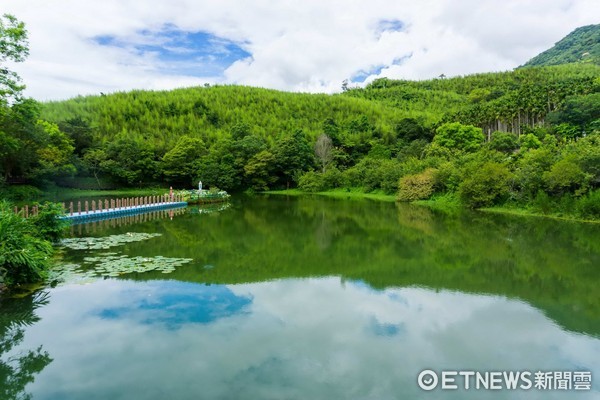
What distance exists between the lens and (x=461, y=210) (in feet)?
66.9

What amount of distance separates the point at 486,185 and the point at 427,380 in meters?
18.0

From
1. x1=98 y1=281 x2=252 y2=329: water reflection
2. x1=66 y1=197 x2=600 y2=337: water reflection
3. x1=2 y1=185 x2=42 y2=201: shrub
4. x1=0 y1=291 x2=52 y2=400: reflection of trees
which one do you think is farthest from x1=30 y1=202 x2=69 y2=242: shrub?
x1=2 y1=185 x2=42 y2=201: shrub

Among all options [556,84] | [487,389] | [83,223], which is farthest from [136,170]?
[556,84]

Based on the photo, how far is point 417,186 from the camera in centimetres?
2564

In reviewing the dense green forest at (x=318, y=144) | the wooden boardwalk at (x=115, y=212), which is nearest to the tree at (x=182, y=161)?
the dense green forest at (x=318, y=144)

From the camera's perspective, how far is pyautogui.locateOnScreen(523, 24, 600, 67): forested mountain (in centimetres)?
8112

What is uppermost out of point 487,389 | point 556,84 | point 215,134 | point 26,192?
point 556,84

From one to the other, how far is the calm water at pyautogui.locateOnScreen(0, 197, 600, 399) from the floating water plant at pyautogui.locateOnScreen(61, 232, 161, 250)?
24.3 inches

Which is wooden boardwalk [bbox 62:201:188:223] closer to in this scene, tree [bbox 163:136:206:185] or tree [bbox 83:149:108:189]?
tree [bbox 163:136:206:185]

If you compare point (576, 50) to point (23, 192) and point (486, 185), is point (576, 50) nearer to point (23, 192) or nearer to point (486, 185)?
point (486, 185)

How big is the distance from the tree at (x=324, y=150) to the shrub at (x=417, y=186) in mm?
12897

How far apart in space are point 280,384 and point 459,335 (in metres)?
2.58

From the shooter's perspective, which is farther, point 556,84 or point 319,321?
point 556,84

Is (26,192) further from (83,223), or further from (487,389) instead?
A: (487,389)
